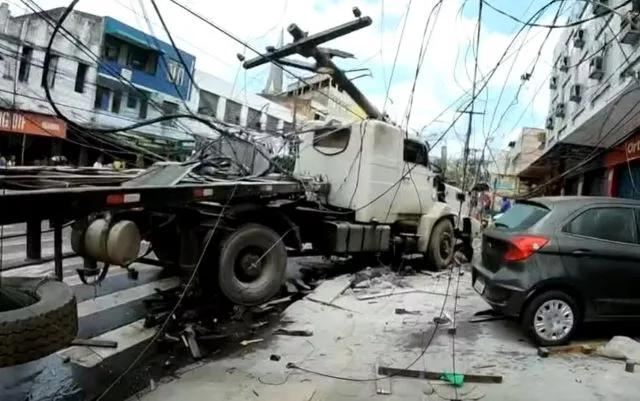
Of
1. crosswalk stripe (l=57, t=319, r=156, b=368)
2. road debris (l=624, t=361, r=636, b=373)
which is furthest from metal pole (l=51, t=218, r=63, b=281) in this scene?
road debris (l=624, t=361, r=636, b=373)

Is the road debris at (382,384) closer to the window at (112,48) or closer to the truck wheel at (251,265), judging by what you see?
the truck wheel at (251,265)

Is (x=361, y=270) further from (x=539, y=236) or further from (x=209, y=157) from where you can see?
(x=539, y=236)

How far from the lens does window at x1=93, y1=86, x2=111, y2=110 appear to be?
28.1 metres

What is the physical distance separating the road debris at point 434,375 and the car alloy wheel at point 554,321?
4.27 ft

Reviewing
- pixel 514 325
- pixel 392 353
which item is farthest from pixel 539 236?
pixel 392 353

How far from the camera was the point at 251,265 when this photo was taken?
759 cm

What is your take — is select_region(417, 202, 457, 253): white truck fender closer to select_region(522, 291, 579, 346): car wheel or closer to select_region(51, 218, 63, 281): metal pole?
select_region(522, 291, 579, 346): car wheel

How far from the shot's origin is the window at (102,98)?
92.2 ft

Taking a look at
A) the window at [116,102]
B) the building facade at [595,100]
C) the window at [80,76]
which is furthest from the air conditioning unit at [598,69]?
the window at [116,102]

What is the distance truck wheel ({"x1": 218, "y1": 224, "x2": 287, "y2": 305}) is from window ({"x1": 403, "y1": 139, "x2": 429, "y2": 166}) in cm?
423

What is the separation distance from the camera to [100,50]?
28.0m

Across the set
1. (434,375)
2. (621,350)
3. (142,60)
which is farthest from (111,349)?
(142,60)

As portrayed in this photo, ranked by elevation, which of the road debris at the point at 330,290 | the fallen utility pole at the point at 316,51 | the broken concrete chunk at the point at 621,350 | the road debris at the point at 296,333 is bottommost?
the road debris at the point at 296,333

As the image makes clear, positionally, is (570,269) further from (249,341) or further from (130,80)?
(130,80)
